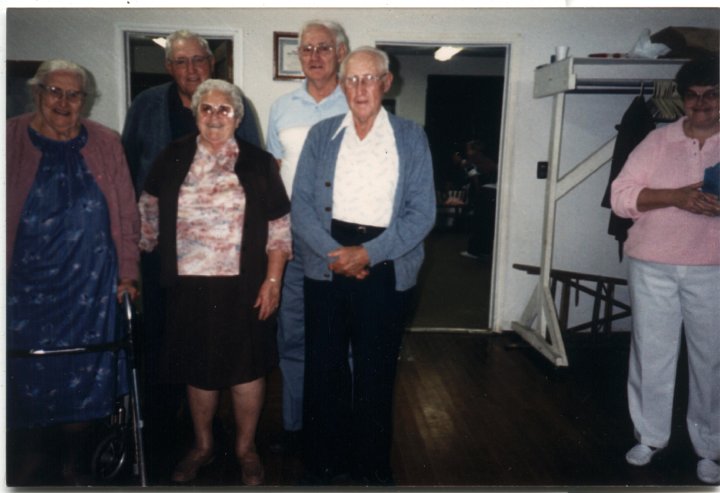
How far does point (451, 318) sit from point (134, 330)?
8.25 feet

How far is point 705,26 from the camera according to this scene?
1.81 metres

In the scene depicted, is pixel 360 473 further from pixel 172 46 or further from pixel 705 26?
pixel 705 26

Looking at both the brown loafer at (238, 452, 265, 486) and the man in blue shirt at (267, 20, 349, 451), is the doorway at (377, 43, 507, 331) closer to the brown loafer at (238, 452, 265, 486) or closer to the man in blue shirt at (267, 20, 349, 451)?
the man in blue shirt at (267, 20, 349, 451)

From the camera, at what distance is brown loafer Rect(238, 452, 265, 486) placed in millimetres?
1885

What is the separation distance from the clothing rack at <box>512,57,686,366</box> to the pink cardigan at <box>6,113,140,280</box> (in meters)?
1.86

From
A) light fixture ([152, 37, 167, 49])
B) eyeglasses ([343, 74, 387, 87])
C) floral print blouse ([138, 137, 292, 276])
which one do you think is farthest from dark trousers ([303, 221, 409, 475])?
light fixture ([152, 37, 167, 49])

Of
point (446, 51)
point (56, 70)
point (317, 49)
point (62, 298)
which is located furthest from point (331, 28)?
point (62, 298)

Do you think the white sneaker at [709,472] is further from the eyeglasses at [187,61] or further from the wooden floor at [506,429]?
the eyeglasses at [187,61]

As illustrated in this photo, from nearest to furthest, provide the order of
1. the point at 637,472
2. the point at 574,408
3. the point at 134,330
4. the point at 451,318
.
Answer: the point at 134,330 → the point at 637,472 → the point at 574,408 → the point at 451,318

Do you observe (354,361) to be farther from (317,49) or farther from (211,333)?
(317,49)

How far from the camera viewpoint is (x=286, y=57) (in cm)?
195

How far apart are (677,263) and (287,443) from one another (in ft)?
4.96
